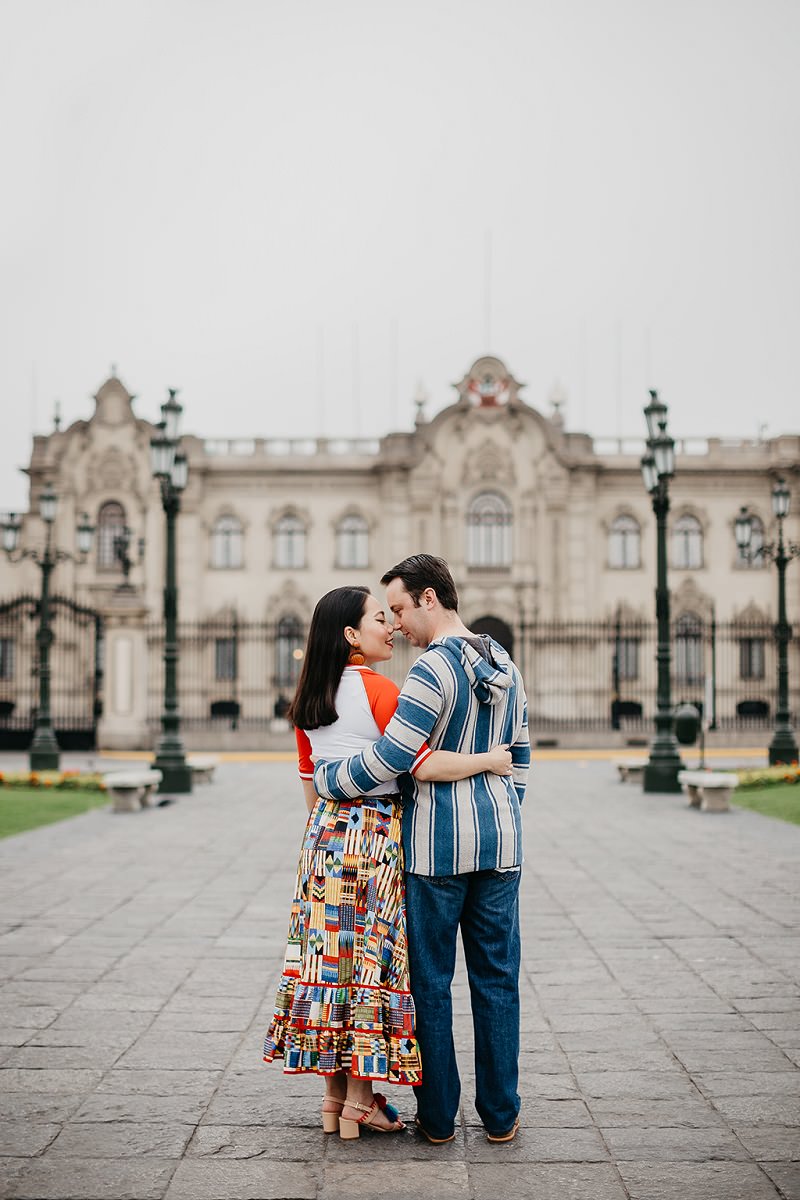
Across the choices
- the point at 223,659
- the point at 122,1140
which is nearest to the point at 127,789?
the point at 122,1140

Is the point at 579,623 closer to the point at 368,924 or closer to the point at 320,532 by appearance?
the point at 320,532

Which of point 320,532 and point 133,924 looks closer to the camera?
point 133,924

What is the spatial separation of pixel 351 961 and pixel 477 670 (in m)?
1.06

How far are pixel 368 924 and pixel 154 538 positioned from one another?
120 ft

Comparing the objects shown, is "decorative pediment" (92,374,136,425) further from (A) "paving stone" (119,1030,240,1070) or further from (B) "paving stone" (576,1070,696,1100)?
(B) "paving stone" (576,1070,696,1100)

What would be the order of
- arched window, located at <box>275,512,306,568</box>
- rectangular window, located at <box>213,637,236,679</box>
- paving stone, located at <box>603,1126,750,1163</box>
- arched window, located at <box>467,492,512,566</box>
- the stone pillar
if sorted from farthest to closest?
arched window, located at <box>275,512,306,568</box> < arched window, located at <box>467,492,512,566</box> < rectangular window, located at <box>213,637,236,679</box> < the stone pillar < paving stone, located at <box>603,1126,750,1163</box>

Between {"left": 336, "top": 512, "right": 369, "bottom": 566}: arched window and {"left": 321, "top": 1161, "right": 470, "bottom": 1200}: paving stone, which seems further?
{"left": 336, "top": 512, "right": 369, "bottom": 566}: arched window

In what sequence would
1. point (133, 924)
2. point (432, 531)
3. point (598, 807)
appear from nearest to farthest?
point (133, 924) → point (598, 807) → point (432, 531)

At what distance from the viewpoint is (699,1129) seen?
13.5ft

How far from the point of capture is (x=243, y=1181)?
366cm

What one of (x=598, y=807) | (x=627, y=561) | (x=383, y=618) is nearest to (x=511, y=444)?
(x=627, y=561)

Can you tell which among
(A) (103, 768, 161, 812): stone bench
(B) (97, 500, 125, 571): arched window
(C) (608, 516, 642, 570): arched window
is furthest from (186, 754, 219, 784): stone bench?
(C) (608, 516, 642, 570): arched window

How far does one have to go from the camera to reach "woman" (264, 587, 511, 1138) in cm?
393

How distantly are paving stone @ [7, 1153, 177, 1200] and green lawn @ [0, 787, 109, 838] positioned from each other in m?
8.52
